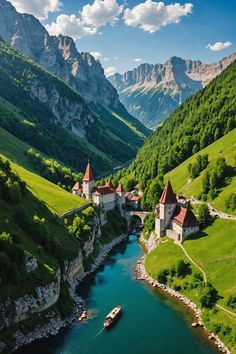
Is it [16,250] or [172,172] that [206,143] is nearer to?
[172,172]

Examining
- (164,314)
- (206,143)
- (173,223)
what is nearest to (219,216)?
(173,223)

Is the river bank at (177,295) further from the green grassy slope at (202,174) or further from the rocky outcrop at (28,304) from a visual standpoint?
the rocky outcrop at (28,304)

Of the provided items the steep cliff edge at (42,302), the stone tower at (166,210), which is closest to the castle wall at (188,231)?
the stone tower at (166,210)

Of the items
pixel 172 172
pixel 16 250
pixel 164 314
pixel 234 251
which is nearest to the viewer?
pixel 16 250

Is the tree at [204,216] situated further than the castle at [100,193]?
No

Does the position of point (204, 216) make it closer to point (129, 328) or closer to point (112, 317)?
point (112, 317)

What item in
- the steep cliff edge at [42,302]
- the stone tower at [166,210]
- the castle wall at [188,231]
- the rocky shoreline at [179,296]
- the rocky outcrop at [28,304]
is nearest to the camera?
the rocky outcrop at [28,304]
